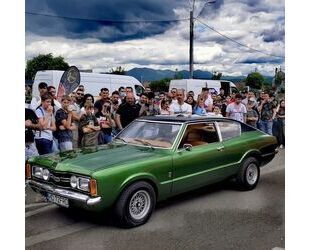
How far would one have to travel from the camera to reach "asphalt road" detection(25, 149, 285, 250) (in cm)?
309

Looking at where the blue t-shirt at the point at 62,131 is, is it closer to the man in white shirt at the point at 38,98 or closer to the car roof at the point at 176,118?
the man in white shirt at the point at 38,98

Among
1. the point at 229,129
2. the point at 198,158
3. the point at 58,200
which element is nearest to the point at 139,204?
the point at 58,200

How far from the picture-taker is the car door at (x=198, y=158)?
369 cm

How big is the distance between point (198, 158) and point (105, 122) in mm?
944

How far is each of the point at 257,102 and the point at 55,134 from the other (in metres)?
1.90

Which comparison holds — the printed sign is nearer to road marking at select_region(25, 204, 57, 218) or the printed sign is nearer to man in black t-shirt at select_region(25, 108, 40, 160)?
man in black t-shirt at select_region(25, 108, 40, 160)

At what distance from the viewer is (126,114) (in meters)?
4.17

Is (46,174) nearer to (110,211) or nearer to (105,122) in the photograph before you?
(110,211)

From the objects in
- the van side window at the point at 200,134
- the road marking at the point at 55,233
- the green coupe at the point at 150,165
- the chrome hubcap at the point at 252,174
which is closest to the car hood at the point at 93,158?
the green coupe at the point at 150,165

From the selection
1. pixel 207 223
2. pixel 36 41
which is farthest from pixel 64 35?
pixel 207 223

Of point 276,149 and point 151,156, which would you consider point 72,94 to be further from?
point 276,149

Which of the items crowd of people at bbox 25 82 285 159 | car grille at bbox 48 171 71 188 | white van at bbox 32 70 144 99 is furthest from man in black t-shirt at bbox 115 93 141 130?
car grille at bbox 48 171 71 188

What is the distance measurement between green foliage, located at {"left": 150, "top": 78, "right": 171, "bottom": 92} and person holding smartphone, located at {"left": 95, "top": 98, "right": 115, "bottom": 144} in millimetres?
451

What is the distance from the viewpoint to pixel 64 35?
3229 millimetres
